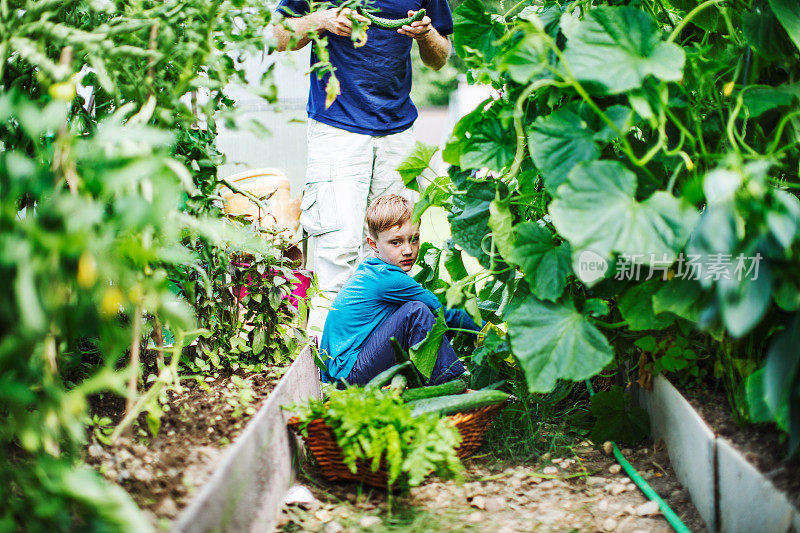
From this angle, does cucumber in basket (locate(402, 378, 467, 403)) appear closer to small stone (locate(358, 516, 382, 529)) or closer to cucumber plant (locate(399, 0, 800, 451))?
cucumber plant (locate(399, 0, 800, 451))

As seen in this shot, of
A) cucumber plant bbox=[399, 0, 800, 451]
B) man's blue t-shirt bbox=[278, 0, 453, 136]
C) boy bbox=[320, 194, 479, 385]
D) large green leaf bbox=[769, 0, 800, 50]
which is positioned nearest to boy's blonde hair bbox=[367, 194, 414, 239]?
boy bbox=[320, 194, 479, 385]

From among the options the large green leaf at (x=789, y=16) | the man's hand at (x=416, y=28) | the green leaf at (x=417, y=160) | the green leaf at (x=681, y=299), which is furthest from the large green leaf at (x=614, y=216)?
the man's hand at (x=416, y=28)

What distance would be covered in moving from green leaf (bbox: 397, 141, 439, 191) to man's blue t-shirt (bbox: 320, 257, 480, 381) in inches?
15.3

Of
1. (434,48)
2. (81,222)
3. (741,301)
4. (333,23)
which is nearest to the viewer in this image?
(81,222)

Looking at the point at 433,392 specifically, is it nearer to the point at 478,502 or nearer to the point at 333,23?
the point at 478,502

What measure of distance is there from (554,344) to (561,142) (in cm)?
49

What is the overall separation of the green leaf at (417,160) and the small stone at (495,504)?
111cm

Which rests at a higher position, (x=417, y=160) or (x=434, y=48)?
(x=434, y=48)

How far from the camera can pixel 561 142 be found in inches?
63.0

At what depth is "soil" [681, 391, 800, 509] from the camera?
48.9 inches

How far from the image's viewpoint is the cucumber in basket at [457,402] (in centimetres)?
185

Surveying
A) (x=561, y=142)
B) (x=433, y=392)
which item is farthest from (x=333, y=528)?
(x=561, y=142)

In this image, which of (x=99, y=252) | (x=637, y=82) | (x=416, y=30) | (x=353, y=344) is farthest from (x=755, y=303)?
(x=416, y=30)

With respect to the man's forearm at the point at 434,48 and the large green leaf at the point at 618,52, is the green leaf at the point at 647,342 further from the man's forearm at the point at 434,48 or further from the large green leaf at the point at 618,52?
the man's forearm at the point at 434,48
